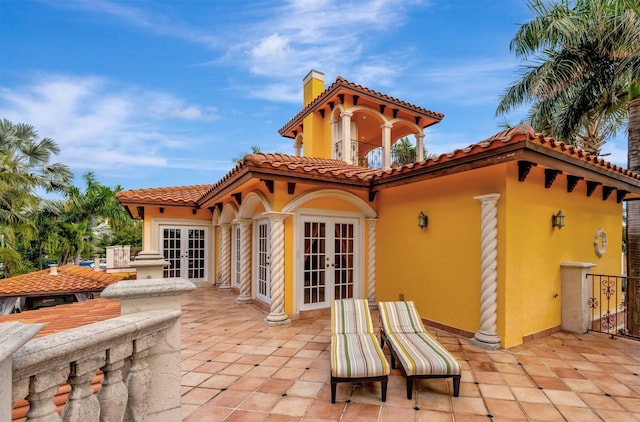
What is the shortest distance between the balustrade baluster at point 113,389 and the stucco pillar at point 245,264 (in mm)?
7070

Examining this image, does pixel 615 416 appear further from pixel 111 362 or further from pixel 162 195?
pixel 162 195

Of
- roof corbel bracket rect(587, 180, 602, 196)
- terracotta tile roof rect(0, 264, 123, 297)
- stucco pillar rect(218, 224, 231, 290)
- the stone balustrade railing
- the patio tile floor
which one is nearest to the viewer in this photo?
the stone balustrade railing

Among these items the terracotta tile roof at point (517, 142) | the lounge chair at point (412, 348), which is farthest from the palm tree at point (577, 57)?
the lounge chair at point (412, 348)

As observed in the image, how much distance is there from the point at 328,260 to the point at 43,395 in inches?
253

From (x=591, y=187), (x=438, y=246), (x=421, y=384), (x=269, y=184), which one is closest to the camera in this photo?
(x=421, y=384)

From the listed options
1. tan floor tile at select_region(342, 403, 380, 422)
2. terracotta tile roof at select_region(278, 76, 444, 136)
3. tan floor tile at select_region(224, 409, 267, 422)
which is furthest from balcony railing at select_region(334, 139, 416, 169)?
tan floor tile at select_region(224, 409, 267, 422)

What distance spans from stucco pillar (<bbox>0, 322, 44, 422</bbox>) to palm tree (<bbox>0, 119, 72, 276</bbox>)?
17.0m

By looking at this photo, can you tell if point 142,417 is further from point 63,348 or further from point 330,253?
point 330,253

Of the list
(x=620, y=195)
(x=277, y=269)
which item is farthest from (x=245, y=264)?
(x=620, y=195)

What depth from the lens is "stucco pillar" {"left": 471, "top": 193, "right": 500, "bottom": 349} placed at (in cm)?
530

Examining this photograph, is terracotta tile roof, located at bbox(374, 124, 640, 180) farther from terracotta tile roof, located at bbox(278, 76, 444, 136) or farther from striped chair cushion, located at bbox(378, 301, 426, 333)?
terracotta tile roof, located at bbox(278, 76, 444, 136)

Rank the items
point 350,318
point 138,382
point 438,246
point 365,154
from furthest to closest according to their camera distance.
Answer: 1. point 365,154
2. point 438,246
3. point 350,318
4. point 138,382

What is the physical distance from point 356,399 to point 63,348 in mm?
3179

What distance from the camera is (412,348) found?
4.12 meters
